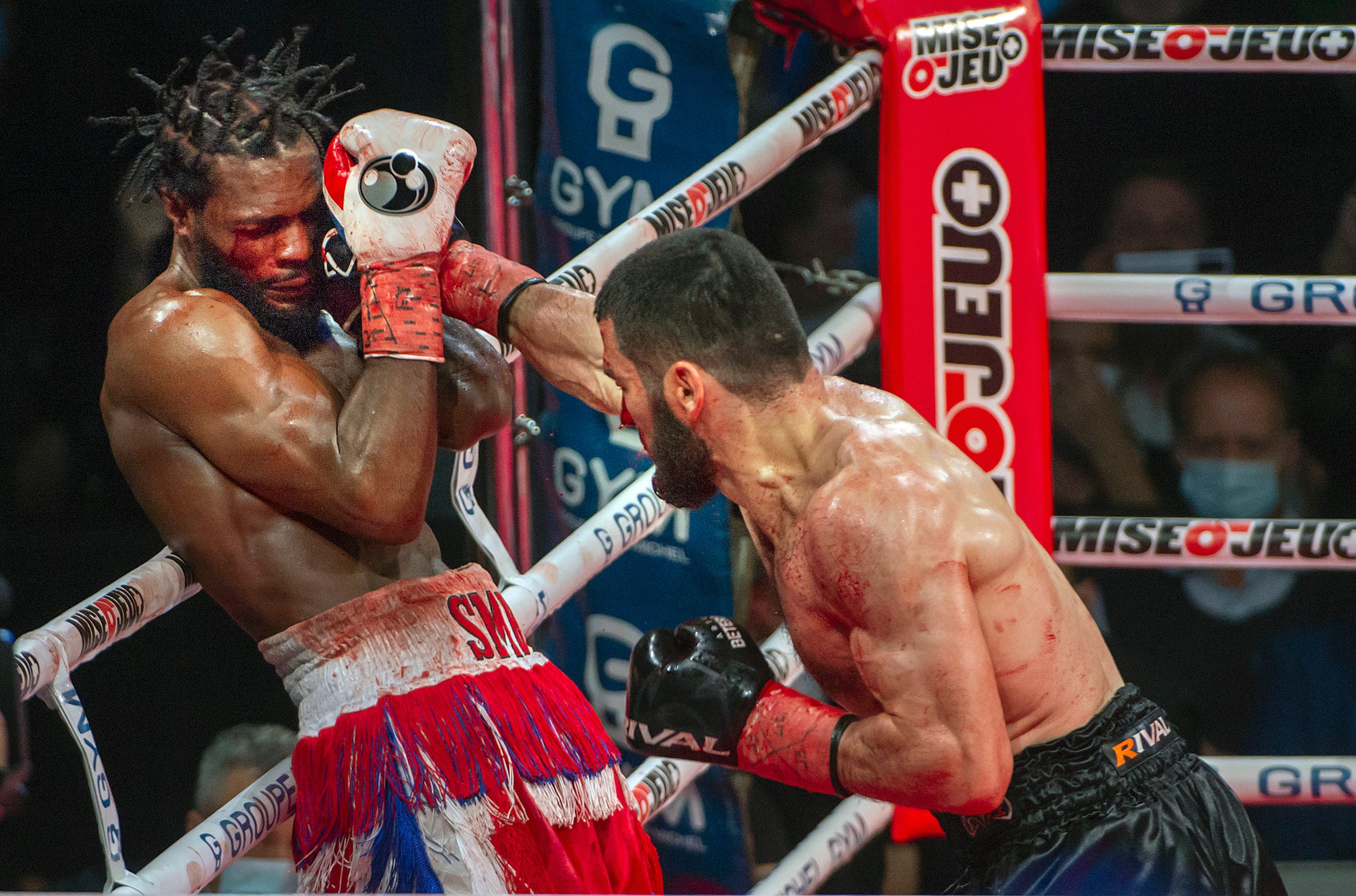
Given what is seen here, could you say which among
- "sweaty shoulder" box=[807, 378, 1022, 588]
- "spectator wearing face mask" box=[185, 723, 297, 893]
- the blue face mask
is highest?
"sweaty shoulder" box=[807, 378, 1022, 588]

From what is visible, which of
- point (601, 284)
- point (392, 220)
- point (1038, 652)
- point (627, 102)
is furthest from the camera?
point (627, 102)

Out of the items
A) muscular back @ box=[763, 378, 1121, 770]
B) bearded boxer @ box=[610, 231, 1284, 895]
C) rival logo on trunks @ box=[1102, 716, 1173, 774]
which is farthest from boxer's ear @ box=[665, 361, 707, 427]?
rival logo on trunks @ box=[1102, 716, 1173, 774]

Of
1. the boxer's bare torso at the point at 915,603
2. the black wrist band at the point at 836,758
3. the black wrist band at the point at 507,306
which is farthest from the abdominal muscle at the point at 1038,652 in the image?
the black wrist band at the point at 507,306

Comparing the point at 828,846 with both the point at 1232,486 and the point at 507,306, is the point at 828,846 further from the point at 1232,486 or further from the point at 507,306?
the point at 1232,486

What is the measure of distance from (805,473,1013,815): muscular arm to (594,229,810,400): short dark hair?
19 centimetres

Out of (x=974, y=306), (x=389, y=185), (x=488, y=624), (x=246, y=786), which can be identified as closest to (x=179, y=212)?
(x=389, y=185)

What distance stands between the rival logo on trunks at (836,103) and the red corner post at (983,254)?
108mm

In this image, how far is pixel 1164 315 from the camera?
2.07 meters

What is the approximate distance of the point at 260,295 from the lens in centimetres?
165

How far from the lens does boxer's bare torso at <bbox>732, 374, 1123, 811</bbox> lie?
1.32 meters

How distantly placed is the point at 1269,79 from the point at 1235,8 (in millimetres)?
196

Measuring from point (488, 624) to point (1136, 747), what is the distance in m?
0.83

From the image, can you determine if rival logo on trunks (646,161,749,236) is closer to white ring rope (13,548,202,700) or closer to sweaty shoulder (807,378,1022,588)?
sweaty shoulder (807,378,1022,588)

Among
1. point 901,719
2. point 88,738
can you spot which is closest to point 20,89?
point 88,738
